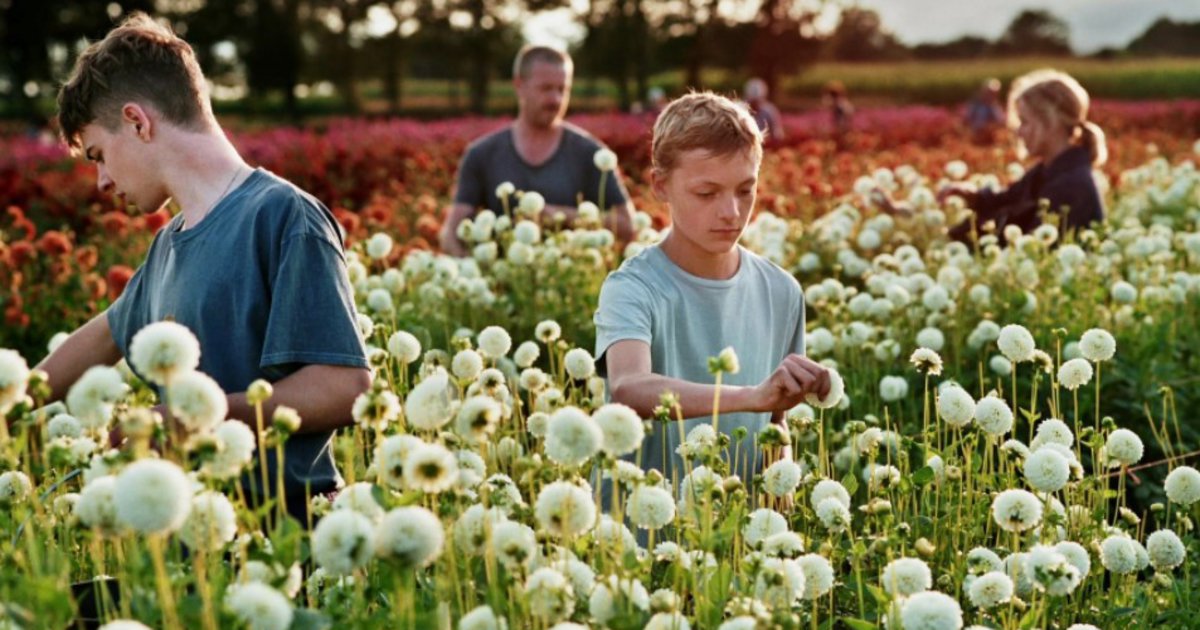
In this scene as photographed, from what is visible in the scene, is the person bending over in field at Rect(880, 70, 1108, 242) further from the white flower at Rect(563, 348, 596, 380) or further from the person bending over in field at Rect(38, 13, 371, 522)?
the person bending over in field at Rect(38, 13, 371, 522)

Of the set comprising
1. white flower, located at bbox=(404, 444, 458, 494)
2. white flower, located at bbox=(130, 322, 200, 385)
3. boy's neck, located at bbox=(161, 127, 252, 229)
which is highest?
boy's neck, located at bbox=(161, 127, 252, 229)

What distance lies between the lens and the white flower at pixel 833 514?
276 cm

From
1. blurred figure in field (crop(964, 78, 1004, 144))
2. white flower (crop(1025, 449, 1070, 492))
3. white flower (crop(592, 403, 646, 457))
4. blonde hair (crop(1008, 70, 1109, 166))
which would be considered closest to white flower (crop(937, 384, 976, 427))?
white flower (crop(1025, 449, 1070, 492))

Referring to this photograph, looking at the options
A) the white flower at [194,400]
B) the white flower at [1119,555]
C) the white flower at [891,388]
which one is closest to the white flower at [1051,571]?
the white flower at [1119,555]

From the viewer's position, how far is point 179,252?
3258mm

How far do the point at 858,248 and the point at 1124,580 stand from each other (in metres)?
5.69

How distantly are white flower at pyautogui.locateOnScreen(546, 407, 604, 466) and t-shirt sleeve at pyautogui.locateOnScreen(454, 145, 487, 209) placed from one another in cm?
544

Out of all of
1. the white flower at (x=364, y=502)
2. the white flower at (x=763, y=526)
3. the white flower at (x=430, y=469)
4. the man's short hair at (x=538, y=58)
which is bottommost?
the white flower at (x=763, y=526)

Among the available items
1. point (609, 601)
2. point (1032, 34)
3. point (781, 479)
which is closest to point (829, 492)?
point (781, 479)

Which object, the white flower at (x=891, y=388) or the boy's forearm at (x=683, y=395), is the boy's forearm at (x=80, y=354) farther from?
the white flower at (x=891, y=388)

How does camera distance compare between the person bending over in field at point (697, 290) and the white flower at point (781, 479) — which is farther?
the person bending over in field at point (697, 290)

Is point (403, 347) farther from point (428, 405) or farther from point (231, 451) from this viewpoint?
point (231, 451)

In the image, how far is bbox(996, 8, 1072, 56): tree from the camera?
120m

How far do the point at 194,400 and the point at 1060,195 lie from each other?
6.37 meters
